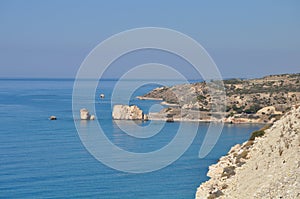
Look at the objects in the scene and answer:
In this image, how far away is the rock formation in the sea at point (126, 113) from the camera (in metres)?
70.1

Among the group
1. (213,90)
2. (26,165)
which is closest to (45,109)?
(213,90)

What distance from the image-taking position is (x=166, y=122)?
68875 millimetres

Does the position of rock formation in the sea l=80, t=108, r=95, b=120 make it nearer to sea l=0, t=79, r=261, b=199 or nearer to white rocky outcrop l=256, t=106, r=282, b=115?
sea l=0, t=79, r=261, b=199

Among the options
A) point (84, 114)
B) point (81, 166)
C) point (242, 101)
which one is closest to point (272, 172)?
point (81, 166)

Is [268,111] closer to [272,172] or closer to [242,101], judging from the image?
[242,101]

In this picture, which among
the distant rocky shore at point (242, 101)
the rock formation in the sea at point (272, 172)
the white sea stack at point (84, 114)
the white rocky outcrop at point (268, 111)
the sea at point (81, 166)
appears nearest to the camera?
the rock formation in the sea at point (272, 172)

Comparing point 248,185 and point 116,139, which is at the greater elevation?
point 116,139

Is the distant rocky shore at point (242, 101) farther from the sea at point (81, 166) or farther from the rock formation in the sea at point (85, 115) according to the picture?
the rock formation in the sea at point (85, 115)

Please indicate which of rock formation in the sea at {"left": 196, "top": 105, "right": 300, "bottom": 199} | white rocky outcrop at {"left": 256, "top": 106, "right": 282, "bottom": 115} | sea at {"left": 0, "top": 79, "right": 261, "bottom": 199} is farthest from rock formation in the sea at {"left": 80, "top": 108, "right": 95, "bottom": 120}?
rock formation in the sea at {"left": 196, "top": 105, "right": 300, "bottom": 199}

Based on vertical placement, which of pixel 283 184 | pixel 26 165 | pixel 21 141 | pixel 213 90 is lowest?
pixel 283 184

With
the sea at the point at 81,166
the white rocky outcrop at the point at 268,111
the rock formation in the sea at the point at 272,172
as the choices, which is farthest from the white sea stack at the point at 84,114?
the rock formation in the sea at the point at 272,172

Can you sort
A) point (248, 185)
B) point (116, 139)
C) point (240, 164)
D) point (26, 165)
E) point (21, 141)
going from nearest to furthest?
1. point (248, 185)
2. point (240, 164)
3. point (26, 165)
4. point (21, 141)
5. point (116, 139)

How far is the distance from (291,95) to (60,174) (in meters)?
50.4

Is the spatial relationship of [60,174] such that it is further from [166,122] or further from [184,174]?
[166,122]
